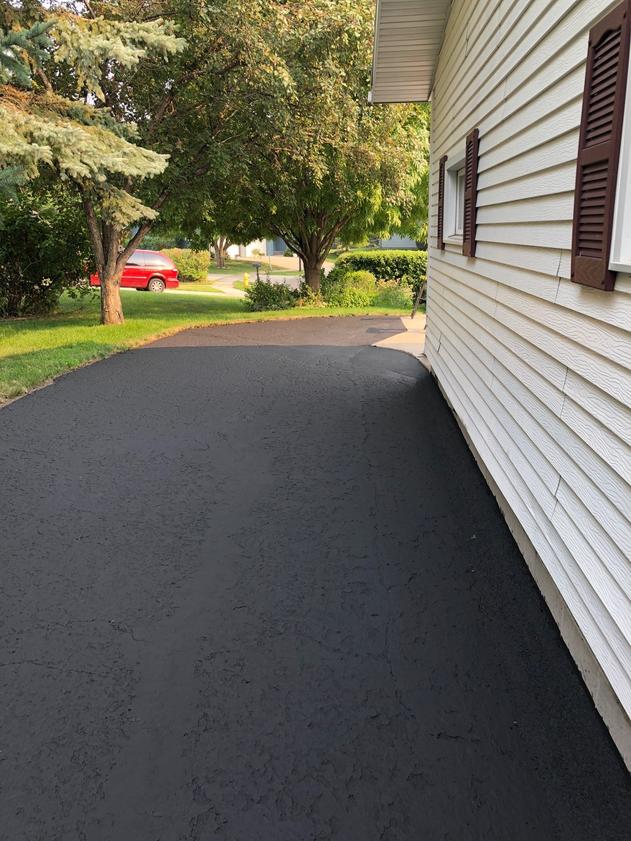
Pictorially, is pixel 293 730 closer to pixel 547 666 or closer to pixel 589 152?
pixel 547 666

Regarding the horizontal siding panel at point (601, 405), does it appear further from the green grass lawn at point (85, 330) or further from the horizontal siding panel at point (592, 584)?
the green grass lawn at point (85, 330)

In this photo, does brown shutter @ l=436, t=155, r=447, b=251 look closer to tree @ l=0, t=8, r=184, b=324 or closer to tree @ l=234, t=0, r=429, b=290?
tree @ l=0, t=8, r=184, b=324

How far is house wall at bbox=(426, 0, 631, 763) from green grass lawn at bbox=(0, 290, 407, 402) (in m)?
5.43

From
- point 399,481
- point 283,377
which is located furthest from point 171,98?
point 399,481

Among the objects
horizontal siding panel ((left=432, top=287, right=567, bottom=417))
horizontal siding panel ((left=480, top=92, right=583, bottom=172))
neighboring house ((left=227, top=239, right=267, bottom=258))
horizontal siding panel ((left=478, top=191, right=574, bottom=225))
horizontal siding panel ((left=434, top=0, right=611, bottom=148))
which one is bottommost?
neighboring house ((left=227, top=239, right=267, bottom=258))

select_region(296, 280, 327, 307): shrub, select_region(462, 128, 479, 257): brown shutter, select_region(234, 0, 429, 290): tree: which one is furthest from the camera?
select_region(296, 280, 327, 307): shrub

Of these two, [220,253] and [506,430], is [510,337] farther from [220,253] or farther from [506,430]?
[220,253]

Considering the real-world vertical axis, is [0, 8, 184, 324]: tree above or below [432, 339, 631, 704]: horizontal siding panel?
above

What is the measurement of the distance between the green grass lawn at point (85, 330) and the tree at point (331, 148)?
277cm

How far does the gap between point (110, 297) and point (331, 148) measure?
5727 mm

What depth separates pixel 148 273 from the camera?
26.6m

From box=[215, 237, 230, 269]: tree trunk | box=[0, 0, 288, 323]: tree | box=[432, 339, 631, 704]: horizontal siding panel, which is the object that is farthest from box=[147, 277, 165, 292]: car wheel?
box=[432, 339, 631, 704]: horizontal siding panel

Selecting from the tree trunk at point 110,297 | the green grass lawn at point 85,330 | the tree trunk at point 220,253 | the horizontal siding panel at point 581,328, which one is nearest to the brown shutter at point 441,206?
the horizontal siding panel at point 581,328

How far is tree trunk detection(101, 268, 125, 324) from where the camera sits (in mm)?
14383
